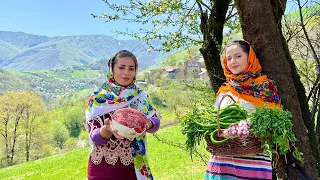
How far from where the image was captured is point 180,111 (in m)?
4.85

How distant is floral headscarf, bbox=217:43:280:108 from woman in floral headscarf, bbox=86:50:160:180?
76 cm

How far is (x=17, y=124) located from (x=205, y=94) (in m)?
40.3

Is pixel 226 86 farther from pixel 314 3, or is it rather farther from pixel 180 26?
pixel 180 26

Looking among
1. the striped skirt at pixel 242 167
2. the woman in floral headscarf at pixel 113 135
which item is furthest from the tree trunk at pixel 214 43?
the striped skirt at pixel 242 167

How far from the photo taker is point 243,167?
2.72 meters

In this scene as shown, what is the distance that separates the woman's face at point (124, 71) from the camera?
306 cm

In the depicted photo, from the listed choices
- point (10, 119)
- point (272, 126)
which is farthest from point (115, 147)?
point (10, 119)

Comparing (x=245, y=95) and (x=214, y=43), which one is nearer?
(x=245, y=95)

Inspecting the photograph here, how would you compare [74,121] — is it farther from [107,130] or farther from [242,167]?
[242,167]

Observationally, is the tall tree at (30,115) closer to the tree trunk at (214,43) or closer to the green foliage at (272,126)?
the tree trunk at (214,43)

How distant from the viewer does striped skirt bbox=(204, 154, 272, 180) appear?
8.87 feet

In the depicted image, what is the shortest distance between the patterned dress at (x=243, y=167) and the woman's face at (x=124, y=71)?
3.30ft

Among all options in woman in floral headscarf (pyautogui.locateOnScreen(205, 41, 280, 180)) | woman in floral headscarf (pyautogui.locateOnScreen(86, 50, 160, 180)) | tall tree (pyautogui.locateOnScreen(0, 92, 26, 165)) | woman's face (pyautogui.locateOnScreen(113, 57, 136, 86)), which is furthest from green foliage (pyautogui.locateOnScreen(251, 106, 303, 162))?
tall tree (pyautogui.locateOnScreen(0, 92, 26, 165))

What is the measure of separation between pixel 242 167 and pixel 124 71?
1275 millimetres
